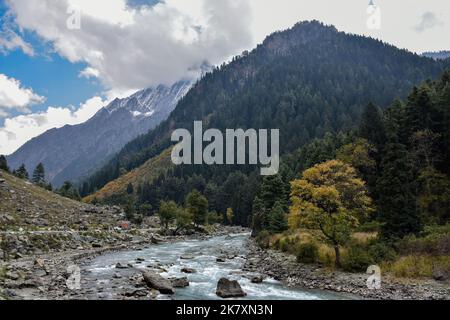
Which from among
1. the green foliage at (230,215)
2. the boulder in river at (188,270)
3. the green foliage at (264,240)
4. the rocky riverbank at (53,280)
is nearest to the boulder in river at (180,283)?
the rocky riverbank at (53,280)

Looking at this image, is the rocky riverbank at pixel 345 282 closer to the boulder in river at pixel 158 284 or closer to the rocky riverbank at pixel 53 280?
the boulder in river at pixel 158 284

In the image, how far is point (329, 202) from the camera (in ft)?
137

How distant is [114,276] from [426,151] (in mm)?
47975

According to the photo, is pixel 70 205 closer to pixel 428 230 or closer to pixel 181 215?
pixel 181 215

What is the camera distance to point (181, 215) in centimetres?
10369

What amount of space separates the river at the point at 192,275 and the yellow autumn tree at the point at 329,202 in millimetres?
8981

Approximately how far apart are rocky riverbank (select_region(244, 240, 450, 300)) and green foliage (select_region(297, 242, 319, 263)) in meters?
1.07

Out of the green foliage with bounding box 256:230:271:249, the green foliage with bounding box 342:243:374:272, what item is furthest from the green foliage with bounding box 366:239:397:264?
the green foliage with bounding box 256:230:271:249

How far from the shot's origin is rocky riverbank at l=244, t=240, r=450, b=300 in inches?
1153

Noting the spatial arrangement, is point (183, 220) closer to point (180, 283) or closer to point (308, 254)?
point (308, 254)

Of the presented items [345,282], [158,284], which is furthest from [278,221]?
[158,284]

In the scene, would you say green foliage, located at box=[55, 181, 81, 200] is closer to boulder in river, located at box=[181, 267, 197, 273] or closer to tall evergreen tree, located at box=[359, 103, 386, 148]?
boulder in river, located at box=[181, 267, 197, 273]

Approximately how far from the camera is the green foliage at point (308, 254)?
45.0 m
